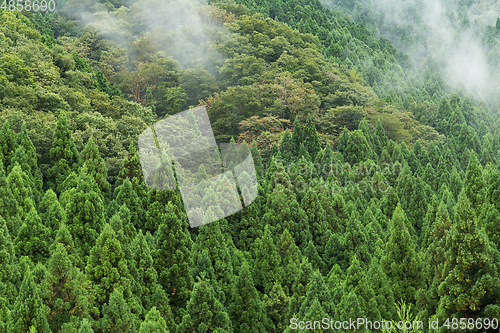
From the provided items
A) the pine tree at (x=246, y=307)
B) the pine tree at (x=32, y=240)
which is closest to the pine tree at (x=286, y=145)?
the pine tree at (x=246, y=307)

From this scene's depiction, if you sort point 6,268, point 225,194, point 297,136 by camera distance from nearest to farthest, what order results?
point 6,268
point 225,194
point 297,136

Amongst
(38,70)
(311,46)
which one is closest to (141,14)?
(311,46)

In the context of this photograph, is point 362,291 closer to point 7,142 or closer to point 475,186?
point 475,186

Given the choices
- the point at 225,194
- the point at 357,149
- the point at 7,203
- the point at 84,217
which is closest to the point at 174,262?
the point at 84,217

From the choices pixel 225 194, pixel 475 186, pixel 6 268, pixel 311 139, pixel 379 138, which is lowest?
pixel 379 138

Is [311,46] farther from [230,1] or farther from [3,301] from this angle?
[3,301]

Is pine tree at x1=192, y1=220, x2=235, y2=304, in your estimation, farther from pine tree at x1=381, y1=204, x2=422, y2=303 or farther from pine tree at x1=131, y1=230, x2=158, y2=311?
pine tree at x1=381, y1=204, x2=422, y2=303
